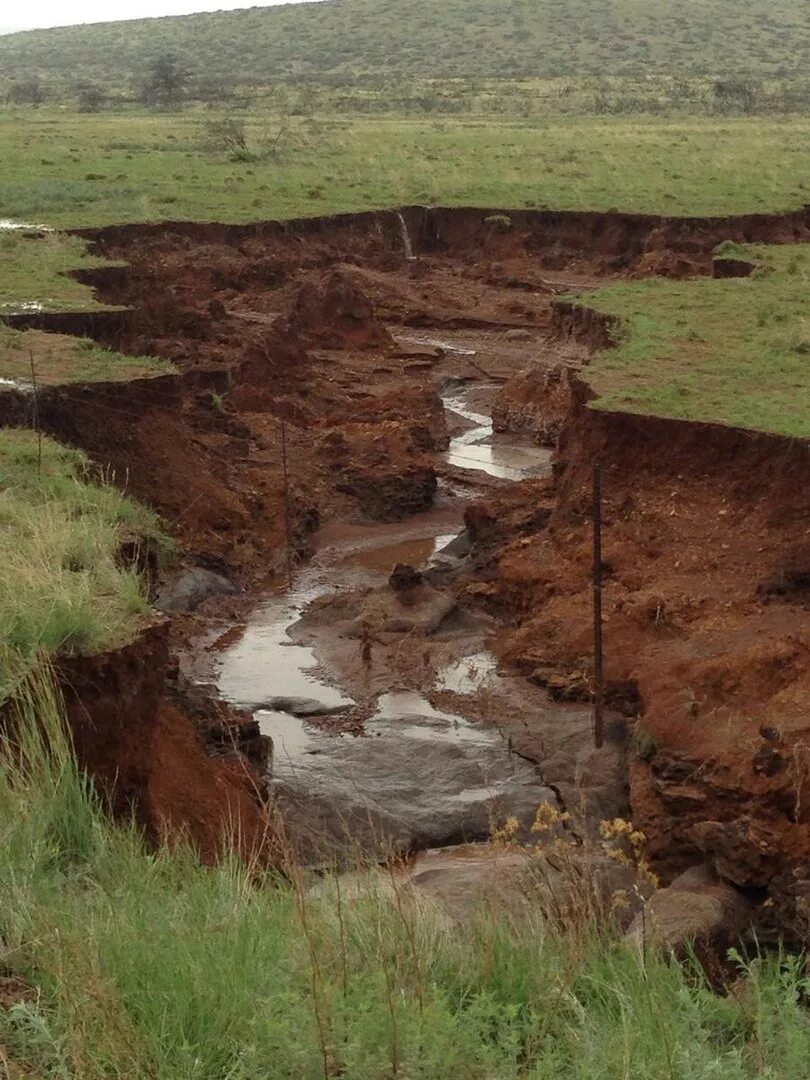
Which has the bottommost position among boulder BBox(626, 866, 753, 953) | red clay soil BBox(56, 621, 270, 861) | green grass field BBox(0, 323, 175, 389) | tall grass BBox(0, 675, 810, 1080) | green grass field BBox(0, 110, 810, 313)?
boulder BBox(626, 866, 753, 953)

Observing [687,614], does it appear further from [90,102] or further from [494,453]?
[90,102]

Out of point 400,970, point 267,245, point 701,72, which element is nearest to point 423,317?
point 267,245

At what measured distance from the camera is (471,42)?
309 feet

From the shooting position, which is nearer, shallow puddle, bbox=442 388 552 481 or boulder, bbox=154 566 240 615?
boulder, bbox=154 566 240 615

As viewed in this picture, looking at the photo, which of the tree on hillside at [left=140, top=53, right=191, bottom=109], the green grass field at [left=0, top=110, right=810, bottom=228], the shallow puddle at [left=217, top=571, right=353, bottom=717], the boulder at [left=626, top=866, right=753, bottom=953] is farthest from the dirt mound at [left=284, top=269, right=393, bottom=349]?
the tree on hillside at [left=140, top=53, right=191, bottom=109]

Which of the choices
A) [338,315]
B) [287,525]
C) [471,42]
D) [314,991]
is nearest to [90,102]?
[471,42]

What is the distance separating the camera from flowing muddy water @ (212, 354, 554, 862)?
1134 cm

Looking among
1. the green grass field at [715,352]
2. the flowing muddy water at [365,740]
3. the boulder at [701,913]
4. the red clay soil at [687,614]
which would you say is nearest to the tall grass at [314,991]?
the boulder at [701,913]

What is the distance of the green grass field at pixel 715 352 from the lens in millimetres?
16188

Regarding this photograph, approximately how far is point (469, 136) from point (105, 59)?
62.1 m

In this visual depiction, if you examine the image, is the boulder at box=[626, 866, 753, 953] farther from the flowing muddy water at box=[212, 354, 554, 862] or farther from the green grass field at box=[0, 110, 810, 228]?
the green grass field at box=[0, 110, 810, 228]

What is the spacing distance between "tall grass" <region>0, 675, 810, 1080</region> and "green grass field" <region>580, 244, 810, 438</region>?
32.5ft

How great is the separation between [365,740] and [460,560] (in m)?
4.66

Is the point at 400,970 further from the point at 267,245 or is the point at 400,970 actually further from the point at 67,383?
the point at 267,245
